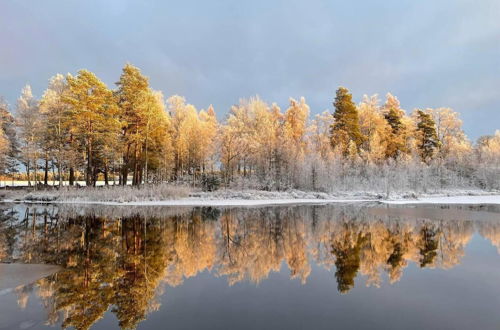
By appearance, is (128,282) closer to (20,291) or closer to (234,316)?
(20,291)

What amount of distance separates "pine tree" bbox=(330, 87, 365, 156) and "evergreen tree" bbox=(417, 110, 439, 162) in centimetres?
1034

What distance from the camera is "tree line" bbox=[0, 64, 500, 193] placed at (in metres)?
26.9

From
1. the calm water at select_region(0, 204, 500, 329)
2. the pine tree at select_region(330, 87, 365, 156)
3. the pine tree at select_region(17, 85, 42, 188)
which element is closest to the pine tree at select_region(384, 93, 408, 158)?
the pine tree at select_region(330, 87, 365, 156)

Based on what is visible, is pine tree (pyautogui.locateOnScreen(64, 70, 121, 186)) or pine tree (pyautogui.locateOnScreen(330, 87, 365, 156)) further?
pine tree (pyautogui.locateOnScreen(330, 87, 365, 156))

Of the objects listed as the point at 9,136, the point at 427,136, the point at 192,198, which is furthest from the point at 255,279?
the point at 427,136

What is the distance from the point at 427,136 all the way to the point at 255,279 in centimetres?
5012

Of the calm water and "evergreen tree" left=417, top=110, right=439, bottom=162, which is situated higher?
"evergreen tree" left=417, top=110, right=439, bottom=162

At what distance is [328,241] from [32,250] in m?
7.95

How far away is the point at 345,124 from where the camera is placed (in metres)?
42.9

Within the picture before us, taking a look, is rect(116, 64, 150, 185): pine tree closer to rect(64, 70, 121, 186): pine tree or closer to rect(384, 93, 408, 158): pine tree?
rect(64, 70, 121, 186): pine tree

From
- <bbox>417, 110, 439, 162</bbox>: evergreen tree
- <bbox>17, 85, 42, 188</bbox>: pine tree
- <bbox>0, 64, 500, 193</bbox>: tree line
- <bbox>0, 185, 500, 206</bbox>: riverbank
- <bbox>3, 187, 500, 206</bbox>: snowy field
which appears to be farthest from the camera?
<bbox>417, 110, 439, 162</bbox>: evergreen tree

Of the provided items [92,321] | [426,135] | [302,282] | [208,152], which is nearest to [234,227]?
[302,282]

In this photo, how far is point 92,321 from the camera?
3.76 m

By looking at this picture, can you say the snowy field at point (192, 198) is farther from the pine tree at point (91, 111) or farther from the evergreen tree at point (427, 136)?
the evergreen tree at point (427, 136)
